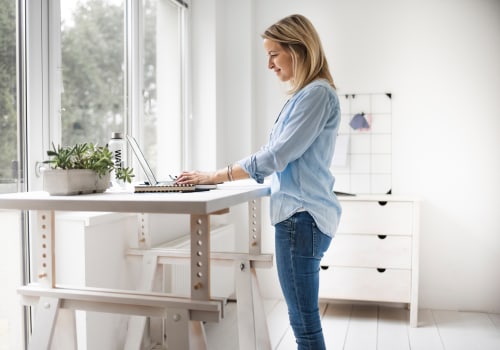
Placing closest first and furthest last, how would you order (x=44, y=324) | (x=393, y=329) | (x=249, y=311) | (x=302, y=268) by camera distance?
(x=44, y=324) → (x=302, y=268) → (x=249, y=311) → (x=393, y=329)

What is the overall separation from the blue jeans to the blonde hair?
433mm

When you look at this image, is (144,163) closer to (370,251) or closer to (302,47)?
(302,47)

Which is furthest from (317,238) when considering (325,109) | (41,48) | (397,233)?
(397,233)

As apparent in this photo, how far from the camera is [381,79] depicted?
11.4ft

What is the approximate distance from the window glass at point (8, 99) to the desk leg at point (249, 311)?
863mm

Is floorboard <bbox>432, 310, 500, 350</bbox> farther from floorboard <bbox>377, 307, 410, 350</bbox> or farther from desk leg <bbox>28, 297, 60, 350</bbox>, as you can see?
desk leg <bbox>28, 297, 60, 350</bbox>

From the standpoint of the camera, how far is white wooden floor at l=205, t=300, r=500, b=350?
2760 mm

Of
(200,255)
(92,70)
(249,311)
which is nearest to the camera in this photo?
(200,255)

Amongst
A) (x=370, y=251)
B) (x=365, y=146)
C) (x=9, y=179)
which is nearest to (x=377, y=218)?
(x=370, y=251)

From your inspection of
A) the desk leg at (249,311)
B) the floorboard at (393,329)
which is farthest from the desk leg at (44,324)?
the floorboard at (393,329)

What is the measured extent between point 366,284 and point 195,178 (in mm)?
1829

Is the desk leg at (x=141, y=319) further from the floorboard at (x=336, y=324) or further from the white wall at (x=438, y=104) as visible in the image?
the white wall at (x=438, y=104)

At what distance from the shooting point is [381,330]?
9.85 feet

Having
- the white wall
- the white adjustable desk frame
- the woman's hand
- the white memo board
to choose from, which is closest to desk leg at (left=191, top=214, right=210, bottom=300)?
the white adjustable desk frame
